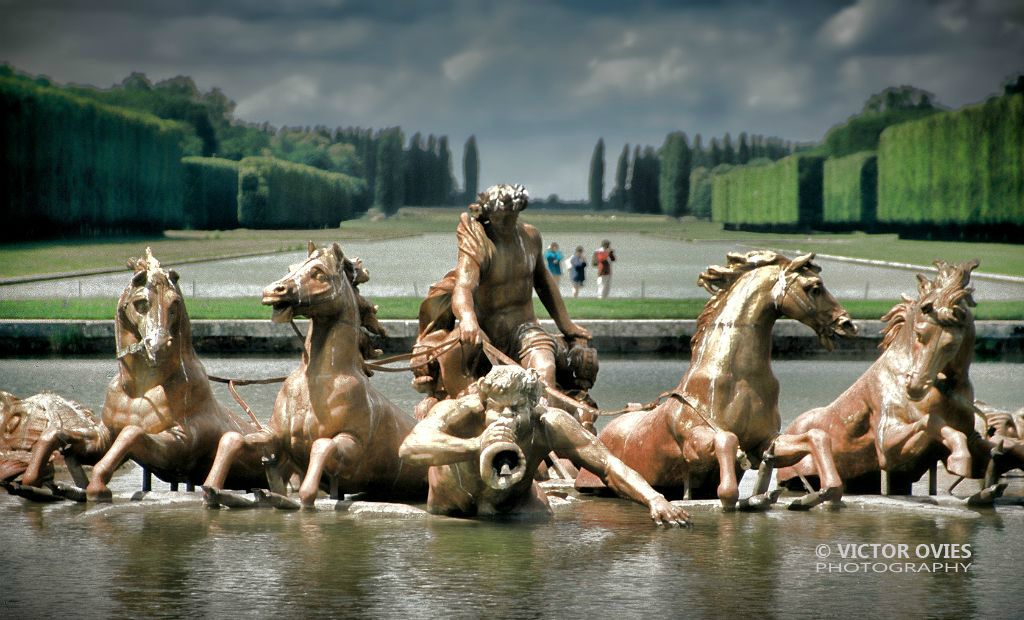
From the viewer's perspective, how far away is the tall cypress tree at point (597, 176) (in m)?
72.1

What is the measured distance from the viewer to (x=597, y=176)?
74312 mm

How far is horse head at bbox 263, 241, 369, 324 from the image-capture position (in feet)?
22.3

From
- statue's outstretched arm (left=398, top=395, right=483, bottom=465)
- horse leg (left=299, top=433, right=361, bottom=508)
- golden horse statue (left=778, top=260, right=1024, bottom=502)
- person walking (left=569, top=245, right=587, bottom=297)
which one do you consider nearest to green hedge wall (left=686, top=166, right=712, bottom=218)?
person walking (left=569, top=245, right=587, bottom=297)

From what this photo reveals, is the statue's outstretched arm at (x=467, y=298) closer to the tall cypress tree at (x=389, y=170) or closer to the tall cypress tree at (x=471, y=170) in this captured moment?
the tall cypress tree at (x=389, y=170)

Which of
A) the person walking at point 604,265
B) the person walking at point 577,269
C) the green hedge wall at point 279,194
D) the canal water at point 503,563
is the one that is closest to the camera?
the canal water at point 503,563

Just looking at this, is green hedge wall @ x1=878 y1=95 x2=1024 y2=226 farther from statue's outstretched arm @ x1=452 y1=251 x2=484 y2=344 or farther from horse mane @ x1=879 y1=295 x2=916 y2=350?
statue's outstretched arm @ x1=452 y1=251 x2=484 y2=344

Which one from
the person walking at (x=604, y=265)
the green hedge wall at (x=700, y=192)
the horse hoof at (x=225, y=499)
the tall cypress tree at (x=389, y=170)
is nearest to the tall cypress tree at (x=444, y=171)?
the tall cypress tree at (x=389, y=170)

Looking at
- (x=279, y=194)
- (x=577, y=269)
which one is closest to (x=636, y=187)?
(x=279, y=194)

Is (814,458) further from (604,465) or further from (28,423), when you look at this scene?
(28,423)

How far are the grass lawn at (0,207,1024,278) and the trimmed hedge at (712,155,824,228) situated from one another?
3.31 feet

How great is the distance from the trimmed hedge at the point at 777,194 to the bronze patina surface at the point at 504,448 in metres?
36.6

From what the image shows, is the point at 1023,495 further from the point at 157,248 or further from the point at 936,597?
the point at 157,248

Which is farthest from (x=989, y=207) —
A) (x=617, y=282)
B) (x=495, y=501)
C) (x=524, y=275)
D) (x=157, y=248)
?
(x=495, y=501)

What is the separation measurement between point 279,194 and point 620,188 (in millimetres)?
37038
